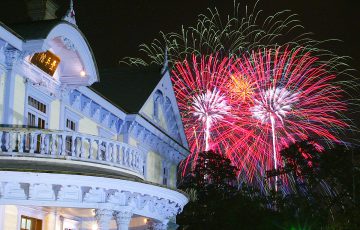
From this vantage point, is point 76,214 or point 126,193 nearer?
point 126,193

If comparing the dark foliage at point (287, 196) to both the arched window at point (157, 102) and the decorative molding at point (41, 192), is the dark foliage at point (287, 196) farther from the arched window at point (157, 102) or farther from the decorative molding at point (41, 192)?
the decorative molding at point (41, 192)

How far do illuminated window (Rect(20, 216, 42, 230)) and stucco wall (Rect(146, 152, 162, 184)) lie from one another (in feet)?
33.5

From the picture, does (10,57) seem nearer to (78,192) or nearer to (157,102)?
(78,192)

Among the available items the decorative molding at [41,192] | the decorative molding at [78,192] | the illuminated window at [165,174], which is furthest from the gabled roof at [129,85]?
the decorative molding at [41,192]

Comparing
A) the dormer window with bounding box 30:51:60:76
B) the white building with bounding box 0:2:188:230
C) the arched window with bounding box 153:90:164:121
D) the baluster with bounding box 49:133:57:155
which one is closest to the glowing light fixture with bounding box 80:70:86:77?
the white building with bounding box 0:2:188:230

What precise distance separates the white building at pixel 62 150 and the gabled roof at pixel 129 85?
7.96 ft

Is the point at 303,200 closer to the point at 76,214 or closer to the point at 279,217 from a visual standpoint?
the point at 279,217

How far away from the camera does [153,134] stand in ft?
105

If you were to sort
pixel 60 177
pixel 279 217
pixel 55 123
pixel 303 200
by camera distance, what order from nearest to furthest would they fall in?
1. pixel 60 177
2. pixel 55 123
3. pixel 279 217
4. pixel 303 200

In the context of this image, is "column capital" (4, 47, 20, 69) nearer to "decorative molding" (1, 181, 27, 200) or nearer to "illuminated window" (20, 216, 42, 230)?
"illuminated window" (20, 216, 42, 230)

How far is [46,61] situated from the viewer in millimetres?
22500

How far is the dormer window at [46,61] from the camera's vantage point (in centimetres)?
2214

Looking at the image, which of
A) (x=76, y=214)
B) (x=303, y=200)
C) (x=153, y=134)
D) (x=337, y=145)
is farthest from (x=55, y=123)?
(x=337, y=145)

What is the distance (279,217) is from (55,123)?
1125 cm
